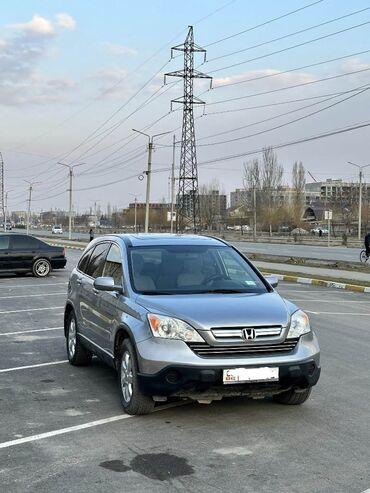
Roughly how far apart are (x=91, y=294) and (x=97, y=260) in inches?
20.6

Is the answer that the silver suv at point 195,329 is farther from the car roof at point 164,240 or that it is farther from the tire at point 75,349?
the tire at point 75,349

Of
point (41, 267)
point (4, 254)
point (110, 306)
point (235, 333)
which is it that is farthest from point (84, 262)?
point (41, 267)

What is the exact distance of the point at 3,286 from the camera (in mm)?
18719

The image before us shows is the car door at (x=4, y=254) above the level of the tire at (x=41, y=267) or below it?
above

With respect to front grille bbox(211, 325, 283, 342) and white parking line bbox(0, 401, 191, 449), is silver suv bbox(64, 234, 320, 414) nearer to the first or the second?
front grille bbox(211, 325, 283, 342)

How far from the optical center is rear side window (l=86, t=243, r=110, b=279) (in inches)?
286

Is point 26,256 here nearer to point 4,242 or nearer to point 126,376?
point 4,242

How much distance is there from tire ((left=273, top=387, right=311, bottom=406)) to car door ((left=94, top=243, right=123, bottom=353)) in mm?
1717

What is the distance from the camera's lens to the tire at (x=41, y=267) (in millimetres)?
21688

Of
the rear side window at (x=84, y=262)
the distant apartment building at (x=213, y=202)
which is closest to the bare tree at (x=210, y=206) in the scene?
the distant apartment building at (x=213, y=202)

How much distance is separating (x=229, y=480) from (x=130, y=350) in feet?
5.77

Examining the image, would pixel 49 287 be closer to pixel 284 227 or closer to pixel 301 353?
pixel 301 353

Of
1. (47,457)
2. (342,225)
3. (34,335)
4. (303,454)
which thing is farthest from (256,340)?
(342,225)

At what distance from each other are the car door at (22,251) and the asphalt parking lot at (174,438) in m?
13.8
